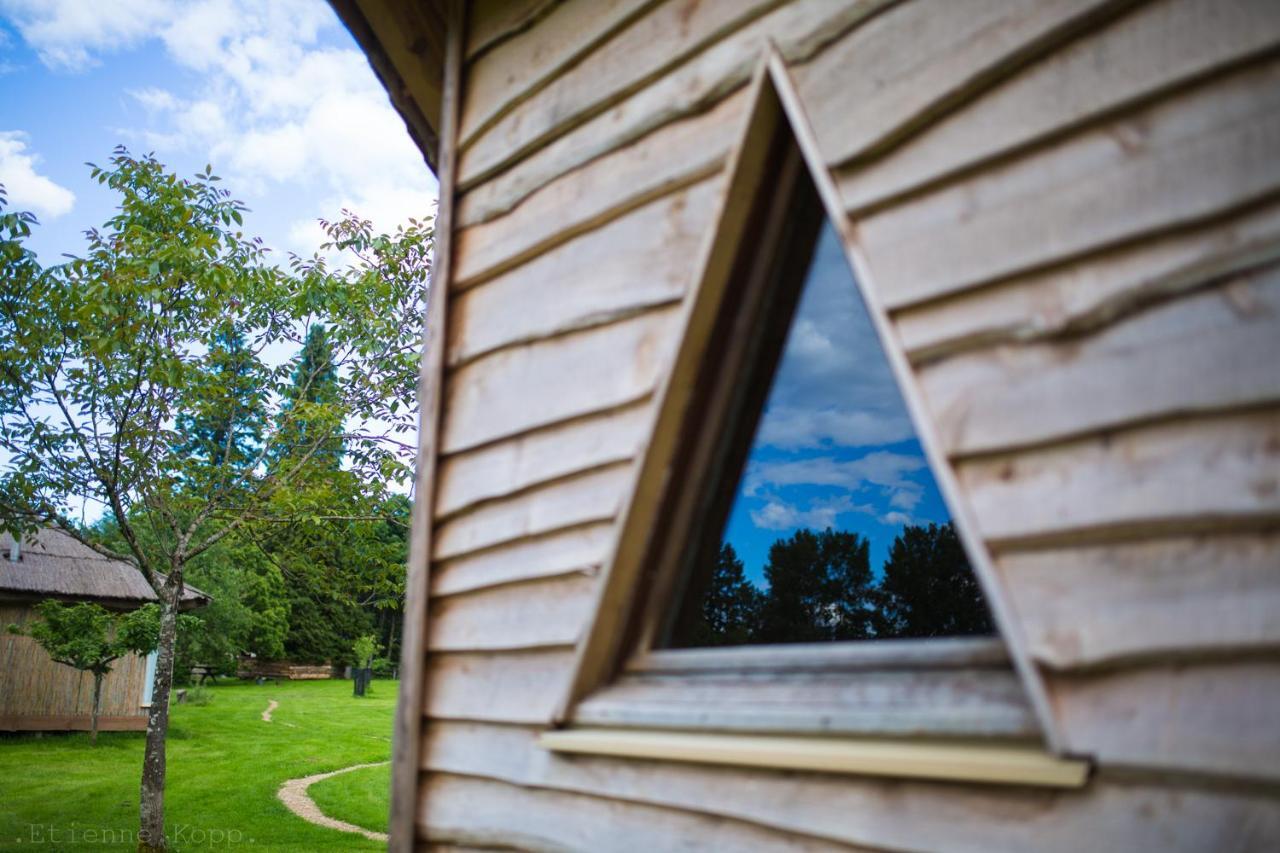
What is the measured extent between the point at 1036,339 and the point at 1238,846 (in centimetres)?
73

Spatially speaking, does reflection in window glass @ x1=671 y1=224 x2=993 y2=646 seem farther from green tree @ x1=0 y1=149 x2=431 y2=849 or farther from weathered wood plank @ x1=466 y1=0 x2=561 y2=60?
green tree @ x1=0 y1=149 x2=431 y2=849

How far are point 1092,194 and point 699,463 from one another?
3.22ft

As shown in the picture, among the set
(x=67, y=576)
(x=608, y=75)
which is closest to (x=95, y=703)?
(x=67, y=576)

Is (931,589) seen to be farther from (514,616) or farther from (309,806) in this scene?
(309,806)

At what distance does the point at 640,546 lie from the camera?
6.61ft

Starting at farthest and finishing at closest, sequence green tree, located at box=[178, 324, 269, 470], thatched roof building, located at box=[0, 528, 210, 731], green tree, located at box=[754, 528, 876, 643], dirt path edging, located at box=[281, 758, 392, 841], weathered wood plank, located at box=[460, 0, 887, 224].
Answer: thatched roof building, located at box=[0, 528, 210, 731] → dirt path edging, located at box=[281, 758, 392, 841] → green tree, located at box=[178, 324, 269, 470] → green tree, located at box=[754, 528, 876, 643] → weathered wood plank, located at box=[460, 0, 887, 224]

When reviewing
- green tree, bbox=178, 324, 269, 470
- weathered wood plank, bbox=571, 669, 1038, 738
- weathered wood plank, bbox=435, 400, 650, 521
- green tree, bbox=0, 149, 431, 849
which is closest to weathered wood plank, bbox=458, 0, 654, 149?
weathered wood plank, bbox=435, 400, 650, 521

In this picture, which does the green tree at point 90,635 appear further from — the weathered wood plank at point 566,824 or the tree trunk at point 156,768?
the weathered wood plank at point 566,824

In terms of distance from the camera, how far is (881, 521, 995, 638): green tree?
183cm

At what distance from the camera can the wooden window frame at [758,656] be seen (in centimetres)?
137

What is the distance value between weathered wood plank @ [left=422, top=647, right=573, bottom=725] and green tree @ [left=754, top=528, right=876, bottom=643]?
50 centimetres

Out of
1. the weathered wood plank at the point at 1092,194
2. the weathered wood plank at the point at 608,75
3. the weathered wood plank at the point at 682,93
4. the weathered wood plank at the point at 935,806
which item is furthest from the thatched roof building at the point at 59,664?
the weathered wood plank at the point at 1092,194

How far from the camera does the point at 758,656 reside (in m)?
1.82

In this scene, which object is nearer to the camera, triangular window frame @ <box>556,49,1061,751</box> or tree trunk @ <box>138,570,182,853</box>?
triangular window frame @ <box>556,49,1061,751</box>
